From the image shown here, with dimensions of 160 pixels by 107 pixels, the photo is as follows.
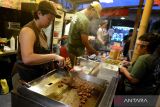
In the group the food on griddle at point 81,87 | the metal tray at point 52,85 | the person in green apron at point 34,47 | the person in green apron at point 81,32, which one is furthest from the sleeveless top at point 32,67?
the person in green apron at point 81,32

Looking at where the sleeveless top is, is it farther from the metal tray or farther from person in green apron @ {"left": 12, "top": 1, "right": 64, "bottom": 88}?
the metal tray

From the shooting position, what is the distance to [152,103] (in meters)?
2.62

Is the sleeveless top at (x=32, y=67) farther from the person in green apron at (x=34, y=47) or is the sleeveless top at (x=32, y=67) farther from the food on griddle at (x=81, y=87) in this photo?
the food on griddle at (x=81, y=87)

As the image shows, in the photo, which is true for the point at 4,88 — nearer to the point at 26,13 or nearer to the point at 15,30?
the point at 15,30

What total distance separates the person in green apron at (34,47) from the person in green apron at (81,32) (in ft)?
3.97

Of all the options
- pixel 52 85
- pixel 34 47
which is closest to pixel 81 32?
pixel 34 47

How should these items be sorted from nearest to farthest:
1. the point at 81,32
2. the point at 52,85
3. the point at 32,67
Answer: the point at 52,85, the point at 32,67, the point at 81,32

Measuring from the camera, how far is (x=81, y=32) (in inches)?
123

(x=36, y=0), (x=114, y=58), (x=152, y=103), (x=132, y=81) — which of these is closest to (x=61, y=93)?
(x=132, y=81)

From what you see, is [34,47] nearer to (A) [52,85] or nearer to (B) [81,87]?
(A) [52,85]

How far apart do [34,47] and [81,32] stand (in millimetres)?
1403

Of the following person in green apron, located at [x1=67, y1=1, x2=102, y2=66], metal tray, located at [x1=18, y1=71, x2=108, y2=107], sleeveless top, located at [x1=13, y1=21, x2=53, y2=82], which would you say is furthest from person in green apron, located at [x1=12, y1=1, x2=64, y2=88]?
person in green apron, located at [x1=67, y1=1, x2=102, y2=66]

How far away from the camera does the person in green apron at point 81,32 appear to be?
3115mm

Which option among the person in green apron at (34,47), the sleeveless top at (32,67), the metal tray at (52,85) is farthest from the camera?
the sleeveless top at (32,67)
